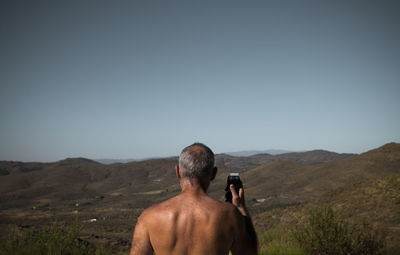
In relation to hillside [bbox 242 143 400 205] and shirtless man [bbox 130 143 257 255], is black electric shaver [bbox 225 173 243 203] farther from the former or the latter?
hillside [bbox 242 143 400 205]

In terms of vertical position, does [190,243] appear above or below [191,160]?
below

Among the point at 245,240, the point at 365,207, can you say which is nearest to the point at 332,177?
the point at 365,207

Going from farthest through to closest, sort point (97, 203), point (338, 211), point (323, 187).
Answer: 1. point (97, 203)
2. point (323, 187)
3. point (338, 211)

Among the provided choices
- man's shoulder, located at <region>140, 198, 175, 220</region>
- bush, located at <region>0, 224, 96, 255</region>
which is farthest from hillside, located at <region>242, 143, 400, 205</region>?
man's shoulder, located at <region>140, 198, 175, 220</region>

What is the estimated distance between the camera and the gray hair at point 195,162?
7.97ft

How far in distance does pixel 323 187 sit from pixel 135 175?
265 ft

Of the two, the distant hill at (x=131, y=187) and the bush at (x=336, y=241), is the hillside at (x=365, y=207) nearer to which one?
the distant hill at (x=131, y=187)

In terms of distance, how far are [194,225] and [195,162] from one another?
0.50 meters

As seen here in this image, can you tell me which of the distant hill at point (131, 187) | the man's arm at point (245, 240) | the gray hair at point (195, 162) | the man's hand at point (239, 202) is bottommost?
the distant hill at point (131, 187)

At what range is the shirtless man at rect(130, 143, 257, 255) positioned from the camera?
2307 mm

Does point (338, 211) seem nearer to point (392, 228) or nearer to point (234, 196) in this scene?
point (392, 228)

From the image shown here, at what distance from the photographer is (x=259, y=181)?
252 feet

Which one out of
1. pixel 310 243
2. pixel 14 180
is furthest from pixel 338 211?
pixel 14 180

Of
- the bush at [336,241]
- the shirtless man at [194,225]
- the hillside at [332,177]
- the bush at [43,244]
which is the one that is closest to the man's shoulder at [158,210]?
the shirtless man at [194,225]
